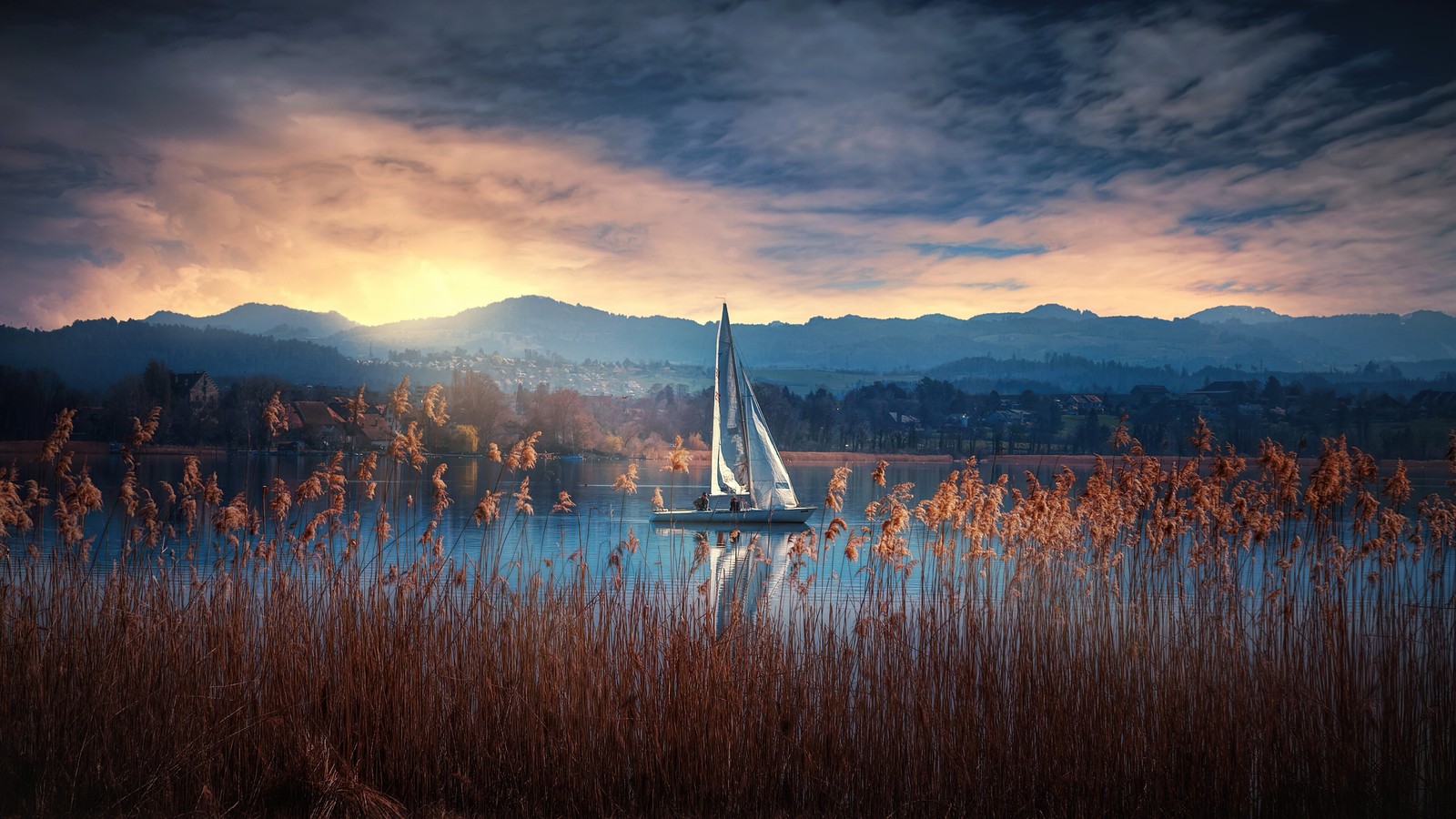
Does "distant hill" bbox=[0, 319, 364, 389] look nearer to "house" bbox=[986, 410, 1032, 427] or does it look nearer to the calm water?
the calm water

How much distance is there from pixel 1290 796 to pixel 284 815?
5.91 metres

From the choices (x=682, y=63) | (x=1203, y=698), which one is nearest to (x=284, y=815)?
(x=1203, y=698)

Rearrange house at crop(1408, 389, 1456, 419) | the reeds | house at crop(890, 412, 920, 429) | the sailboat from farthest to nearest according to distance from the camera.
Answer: house at crop(890, 412, 920, 429) → the sailboat → house at crop(1408, 389, 1456, 419) → the reeds

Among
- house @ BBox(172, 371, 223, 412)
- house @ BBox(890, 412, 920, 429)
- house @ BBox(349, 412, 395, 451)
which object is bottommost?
house @ BBox(890, 412, 920, 429)

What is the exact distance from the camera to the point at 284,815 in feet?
16.2

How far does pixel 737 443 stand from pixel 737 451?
0.32m

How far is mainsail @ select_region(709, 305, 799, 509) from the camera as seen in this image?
34156 mm

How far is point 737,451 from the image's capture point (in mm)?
34719

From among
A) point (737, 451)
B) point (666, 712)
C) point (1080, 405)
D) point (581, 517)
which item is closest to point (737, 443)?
point (737, 451)

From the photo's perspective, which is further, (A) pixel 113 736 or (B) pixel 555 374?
(B) pixel 555 374

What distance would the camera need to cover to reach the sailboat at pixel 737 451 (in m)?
33.9

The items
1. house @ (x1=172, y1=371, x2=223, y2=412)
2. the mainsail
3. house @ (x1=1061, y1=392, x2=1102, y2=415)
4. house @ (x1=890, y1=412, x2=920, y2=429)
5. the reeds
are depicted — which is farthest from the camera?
house @ (x1=890, y1=412, x2=920, y2=429)

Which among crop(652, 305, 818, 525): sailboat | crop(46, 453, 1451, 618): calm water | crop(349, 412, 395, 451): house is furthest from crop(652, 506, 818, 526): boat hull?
crop(349, 412, 395, 451): house

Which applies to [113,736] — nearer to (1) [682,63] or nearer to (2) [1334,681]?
(2) [1334,681]
